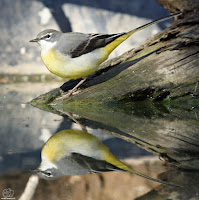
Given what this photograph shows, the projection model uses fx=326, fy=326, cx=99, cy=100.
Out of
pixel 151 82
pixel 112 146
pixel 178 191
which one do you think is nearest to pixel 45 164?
pixel 112 146

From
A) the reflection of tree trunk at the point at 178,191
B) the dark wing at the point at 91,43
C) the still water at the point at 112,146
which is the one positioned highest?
the dark wing at the point at 91,43

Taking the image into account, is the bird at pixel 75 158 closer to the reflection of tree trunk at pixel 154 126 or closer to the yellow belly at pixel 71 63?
the reflection of tree trunk at pixel 154 126

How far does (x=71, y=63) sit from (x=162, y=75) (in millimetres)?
1122

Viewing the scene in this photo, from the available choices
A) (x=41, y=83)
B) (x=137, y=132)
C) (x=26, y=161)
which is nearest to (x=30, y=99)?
(x=41, y=83)

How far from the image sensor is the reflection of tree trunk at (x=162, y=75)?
3857 millimetres

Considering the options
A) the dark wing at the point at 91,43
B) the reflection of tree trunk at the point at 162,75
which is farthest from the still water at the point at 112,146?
the dark wing at the point at 91,43

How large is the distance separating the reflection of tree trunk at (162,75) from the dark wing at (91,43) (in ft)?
1.77

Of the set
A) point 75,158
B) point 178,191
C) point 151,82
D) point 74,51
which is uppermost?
point 74,51

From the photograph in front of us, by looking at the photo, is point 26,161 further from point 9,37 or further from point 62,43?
point 9,37

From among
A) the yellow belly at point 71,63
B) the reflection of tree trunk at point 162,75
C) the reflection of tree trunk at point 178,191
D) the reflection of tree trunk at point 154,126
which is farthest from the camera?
the reflection of tree trunk at point 162,75

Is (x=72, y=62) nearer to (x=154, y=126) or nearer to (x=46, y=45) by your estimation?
(x=46, y=45)

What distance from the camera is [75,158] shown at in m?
1.97

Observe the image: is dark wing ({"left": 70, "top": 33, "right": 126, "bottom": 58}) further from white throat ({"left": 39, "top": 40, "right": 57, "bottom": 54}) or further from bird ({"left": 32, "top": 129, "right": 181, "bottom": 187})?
bird ({"left": 32, "top": 129, "right": 181, "bottom": 187})

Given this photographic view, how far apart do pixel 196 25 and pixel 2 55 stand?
4107mm
